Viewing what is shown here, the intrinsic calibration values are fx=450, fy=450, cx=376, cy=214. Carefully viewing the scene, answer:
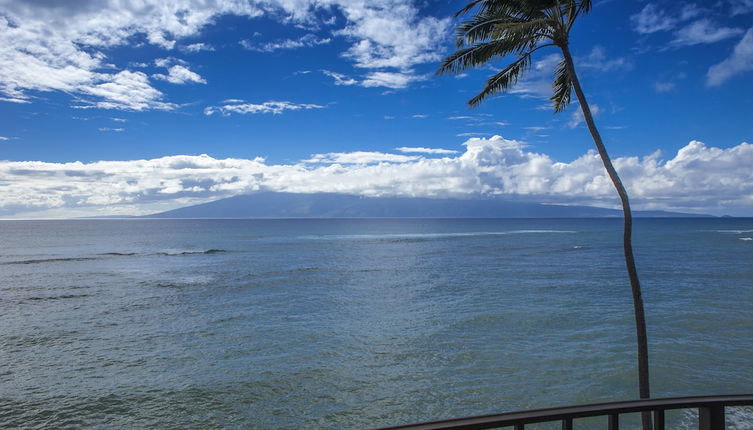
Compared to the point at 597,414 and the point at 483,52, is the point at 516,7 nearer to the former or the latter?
the point at 483,52

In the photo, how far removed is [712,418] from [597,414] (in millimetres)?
976

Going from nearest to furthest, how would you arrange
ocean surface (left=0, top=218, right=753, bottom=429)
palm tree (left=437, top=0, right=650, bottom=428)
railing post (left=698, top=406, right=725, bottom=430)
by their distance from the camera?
1. railing post (left=698, top=406, right=725, bottom=430)
2. palm tree (left=437, top=0, right=650, bottom=428)
3. ocean surface (left=0, top=218, right=753, bottom=429)

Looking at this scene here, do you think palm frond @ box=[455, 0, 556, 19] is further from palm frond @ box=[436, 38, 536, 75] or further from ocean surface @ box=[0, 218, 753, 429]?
ocean surface @ box=[0, 218, 753, 429]

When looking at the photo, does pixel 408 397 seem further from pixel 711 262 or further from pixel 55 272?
pixel 711 262

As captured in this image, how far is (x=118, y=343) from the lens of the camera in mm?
18109

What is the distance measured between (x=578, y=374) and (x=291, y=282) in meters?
24.5

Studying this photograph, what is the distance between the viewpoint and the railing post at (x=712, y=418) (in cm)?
299

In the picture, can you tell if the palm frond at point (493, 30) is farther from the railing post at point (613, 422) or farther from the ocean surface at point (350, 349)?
the ocean surface at point (350, 349)

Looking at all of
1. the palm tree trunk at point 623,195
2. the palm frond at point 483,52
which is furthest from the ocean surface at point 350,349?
the palm frond at point 483,52

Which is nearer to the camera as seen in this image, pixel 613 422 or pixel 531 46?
pixel 613 422

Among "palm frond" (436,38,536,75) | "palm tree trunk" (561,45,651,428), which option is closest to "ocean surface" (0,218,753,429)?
"palm tree trunk" (561,45,651,428)

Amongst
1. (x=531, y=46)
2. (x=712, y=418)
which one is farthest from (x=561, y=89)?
(x=712, y=418)

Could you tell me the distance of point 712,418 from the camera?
3021 millimetres

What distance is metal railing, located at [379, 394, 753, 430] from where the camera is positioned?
8.23ft
